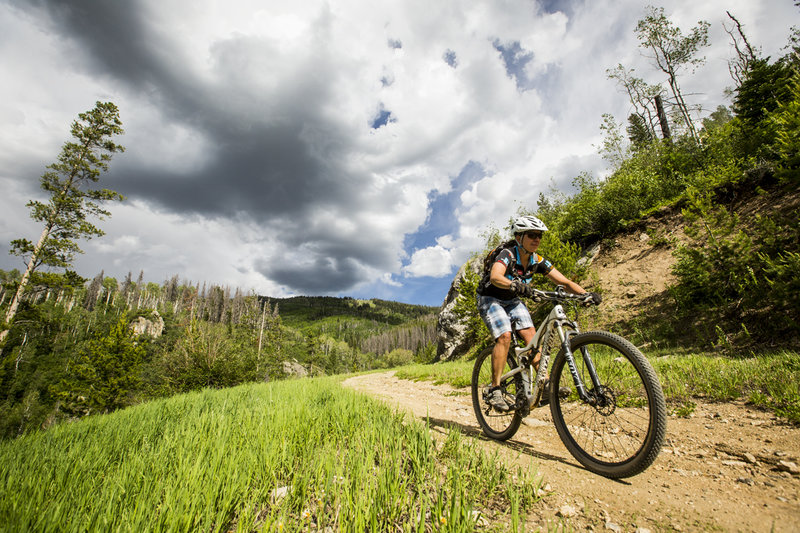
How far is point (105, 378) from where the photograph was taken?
94.2 feet

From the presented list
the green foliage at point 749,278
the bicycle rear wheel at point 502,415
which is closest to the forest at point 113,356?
the bicycle rear wheel at point 502,415

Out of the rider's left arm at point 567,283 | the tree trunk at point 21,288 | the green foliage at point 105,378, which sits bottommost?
the green foliage at point 105,378

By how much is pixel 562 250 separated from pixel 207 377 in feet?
88.4

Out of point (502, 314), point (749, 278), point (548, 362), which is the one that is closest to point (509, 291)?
point (502, 314)

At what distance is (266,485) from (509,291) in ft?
11.0

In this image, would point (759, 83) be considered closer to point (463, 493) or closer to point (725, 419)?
point (725, 419)

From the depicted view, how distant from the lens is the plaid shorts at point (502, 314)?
414cm

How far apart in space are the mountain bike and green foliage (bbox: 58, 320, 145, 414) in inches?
1522

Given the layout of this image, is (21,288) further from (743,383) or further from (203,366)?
(743,383)

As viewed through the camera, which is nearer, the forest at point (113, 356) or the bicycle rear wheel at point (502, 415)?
the bicycle rear wheel at point (502, 415)

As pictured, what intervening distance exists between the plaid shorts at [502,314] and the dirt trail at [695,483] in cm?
148

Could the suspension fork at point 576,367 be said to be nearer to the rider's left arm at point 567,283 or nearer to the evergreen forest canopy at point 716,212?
the rider's left arm at point 567,283

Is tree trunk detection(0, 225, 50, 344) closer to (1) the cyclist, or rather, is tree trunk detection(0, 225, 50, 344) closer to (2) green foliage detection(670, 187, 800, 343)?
(1) the cyclist

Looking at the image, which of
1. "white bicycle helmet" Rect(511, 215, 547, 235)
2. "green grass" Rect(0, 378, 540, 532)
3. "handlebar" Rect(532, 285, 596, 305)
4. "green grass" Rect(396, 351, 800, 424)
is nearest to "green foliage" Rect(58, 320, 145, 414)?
"green grass" Rect(0, 378, 540, 532)
